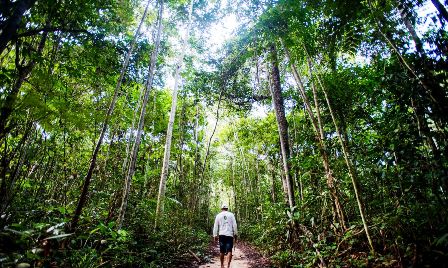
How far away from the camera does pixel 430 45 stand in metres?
3.51

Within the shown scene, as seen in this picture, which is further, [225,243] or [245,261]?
[245,261]

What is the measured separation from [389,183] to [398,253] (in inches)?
54.5

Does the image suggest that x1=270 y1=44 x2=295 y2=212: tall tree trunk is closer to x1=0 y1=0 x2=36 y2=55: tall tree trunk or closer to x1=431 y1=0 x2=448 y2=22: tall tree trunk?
x1=431 y1=0 x2=448 y2=22: tall tree trunk

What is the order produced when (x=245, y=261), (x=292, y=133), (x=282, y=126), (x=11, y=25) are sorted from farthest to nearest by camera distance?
1. (x=292, y=133)
2. (x=245, y=261)
3. (x=282, y=126)
4. (x=11, y=25)

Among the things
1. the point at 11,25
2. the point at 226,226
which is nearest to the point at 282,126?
the point at 226,226

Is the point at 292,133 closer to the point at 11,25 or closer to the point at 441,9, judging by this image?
the point at 441,9

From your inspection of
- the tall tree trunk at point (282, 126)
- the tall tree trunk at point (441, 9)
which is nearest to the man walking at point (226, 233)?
the tall tree trunk at point (282, 126)

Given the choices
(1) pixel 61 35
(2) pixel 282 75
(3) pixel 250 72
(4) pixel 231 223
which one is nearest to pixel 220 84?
(3) pixel 250 72

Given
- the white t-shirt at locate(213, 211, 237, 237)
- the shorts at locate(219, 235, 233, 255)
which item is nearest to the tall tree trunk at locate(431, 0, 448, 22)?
the white t-shirt at locate(213, 211, 237, 237)

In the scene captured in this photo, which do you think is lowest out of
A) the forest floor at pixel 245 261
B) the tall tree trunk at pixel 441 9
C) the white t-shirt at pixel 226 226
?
the forest floor at pixel 245 261

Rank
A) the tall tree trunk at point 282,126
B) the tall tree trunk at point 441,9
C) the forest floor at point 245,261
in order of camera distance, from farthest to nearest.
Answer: the forest floor at point 245,261, the tall tree trunk at point 282,126, the tall tree trunk at point 441,9

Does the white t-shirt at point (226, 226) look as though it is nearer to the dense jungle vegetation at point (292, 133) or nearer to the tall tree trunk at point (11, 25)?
the dense jungle vegetation at point (292, 133)

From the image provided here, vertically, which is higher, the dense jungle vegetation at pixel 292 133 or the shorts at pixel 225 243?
the dense jungle vegetation at pixel 292 133

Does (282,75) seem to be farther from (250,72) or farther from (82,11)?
(82,11)
